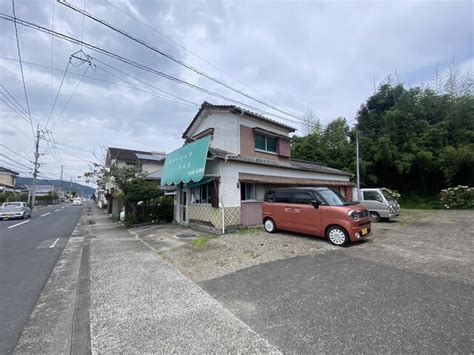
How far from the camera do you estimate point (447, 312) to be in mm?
3234

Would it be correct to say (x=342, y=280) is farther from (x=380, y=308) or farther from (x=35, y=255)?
(x=35, y=255)

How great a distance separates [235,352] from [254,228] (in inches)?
313

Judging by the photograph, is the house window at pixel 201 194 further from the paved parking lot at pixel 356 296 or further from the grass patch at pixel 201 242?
the paved parking lot at pixel 356 296

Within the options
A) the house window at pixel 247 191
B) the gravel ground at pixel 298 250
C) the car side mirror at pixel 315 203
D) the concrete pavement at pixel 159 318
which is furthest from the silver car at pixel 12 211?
the car side mirror at pixel 315 203

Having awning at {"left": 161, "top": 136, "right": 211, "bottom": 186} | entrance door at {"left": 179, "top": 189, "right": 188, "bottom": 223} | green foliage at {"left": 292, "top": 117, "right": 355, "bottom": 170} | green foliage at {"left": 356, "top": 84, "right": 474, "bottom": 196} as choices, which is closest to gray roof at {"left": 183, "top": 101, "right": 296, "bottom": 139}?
awning at {"left": 161, "top": 136, "right": 211, "bottom": 186}

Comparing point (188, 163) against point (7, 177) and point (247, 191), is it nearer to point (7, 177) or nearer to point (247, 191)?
point (247, 191)

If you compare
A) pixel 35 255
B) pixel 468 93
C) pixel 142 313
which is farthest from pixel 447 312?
pixel 468 93

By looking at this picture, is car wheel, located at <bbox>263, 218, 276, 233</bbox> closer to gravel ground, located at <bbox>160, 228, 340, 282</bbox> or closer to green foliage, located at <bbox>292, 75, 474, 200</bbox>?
gravel ground, located at <bbox>160, 228, 340, 282</bbox>

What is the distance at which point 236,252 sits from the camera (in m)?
6.80

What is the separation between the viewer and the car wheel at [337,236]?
279 inches

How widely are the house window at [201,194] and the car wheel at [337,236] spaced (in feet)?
18.3

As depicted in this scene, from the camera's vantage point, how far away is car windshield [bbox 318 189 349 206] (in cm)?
763

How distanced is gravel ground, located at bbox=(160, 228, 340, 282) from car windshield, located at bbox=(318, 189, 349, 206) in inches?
53.8

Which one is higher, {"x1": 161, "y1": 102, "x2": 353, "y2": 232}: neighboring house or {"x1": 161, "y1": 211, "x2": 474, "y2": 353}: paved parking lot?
{"x1": 161, "y1": 102, "x2": 353, "y2": 232}: neighboring house
